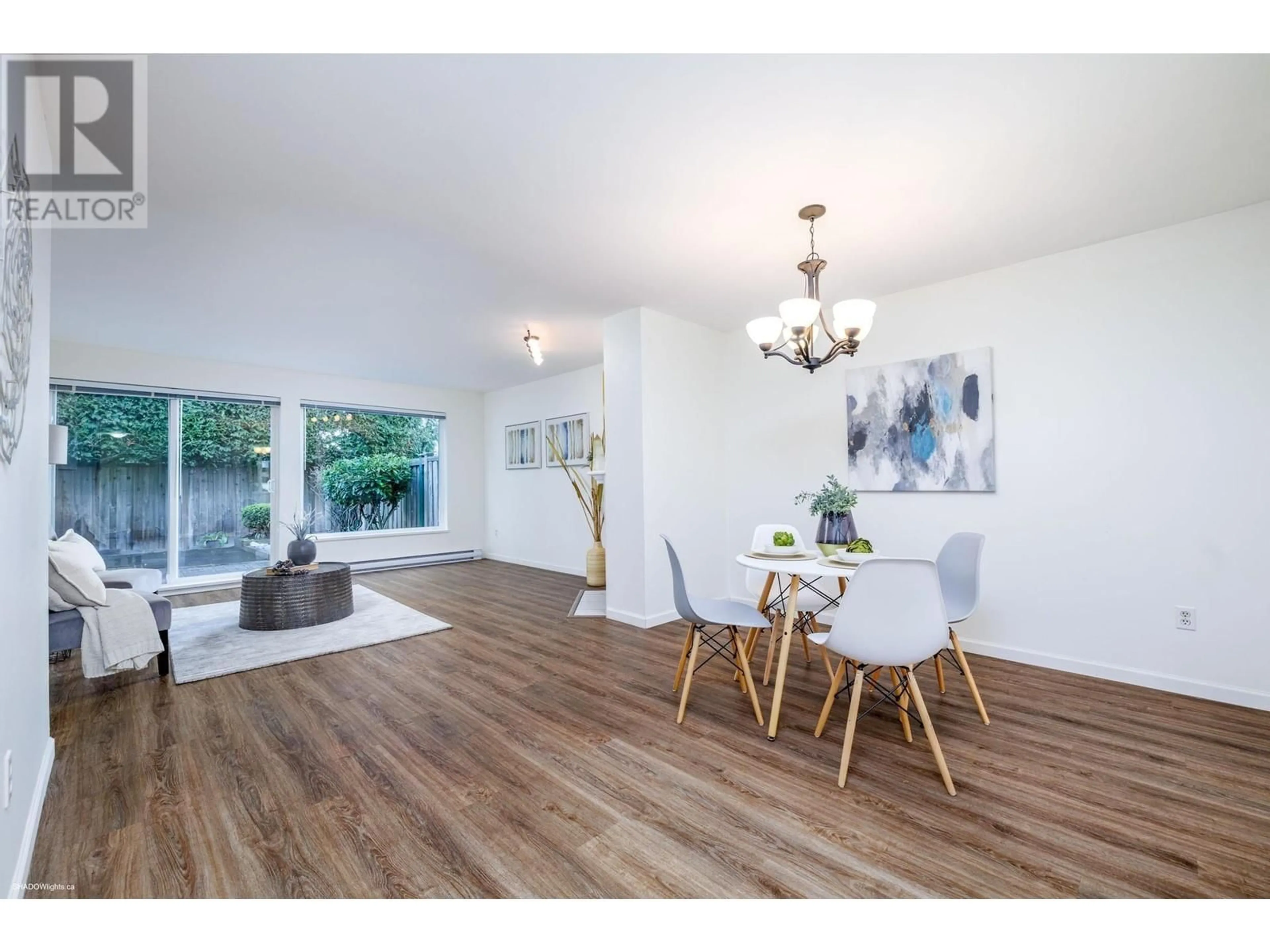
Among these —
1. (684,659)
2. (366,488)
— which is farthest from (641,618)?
(366,488)

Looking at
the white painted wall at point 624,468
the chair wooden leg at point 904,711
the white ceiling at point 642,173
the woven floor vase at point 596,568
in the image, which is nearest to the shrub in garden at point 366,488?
the white ceiling at point 642,173

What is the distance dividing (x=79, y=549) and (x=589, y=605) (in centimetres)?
350

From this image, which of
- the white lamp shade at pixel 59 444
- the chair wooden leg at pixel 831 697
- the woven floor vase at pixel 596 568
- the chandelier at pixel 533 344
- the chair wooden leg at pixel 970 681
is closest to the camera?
the chair wooden leg at pixel 831 697

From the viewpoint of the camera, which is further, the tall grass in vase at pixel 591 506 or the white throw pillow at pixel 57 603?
the tall grass in vase at pixel 591 506

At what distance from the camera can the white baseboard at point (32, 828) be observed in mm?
1314

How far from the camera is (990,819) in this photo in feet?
5.54

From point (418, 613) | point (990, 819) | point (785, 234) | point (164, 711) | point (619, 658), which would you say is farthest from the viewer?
point (418, 613)

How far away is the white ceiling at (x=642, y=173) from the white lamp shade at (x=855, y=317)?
55 cm

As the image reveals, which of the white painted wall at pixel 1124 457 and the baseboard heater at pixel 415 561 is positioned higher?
the white painted wall at pixel 1124 457

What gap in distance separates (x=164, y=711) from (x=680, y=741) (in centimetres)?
258

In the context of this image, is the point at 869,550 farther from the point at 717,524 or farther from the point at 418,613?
the point at 418,613

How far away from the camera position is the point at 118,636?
111 inches

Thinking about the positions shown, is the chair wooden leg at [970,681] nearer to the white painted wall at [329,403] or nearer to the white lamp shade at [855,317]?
the white lamp shade at [855,317]
